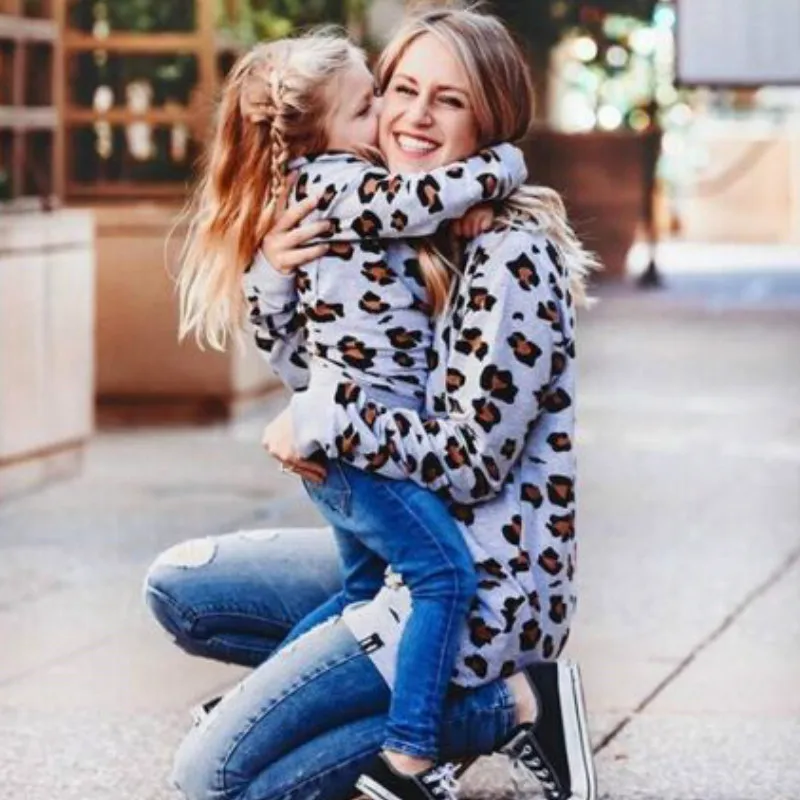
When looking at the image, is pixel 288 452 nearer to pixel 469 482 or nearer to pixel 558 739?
pixel 469 482

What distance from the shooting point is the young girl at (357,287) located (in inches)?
185

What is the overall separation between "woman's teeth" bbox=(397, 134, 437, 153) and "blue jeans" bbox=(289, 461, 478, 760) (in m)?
0.58

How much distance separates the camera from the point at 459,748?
4.84 metres

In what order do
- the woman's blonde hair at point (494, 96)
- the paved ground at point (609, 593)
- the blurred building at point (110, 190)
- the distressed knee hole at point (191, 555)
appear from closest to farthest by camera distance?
the woman's blonde hair at point (494, 96) < the distressed knee hole at point (191, 555) < the paved ground at point (609, 593) < the blurred building at point (110, 190)

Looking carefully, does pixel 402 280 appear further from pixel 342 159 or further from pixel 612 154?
pixel 612 154

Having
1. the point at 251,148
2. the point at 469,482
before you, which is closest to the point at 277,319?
the point at 251,148

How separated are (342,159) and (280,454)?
542 mm

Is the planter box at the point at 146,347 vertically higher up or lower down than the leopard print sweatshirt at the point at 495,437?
lower down

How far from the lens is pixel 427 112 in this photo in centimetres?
482

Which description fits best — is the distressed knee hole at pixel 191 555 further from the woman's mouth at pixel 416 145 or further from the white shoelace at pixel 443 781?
the woman's mouth at pixel 416 145

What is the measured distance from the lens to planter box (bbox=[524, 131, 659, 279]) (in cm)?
2152

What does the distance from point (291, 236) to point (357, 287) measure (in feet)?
0.54

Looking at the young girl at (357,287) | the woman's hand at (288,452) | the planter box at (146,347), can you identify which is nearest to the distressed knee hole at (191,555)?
the young girl at (357,287)

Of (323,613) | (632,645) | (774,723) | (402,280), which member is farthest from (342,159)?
(632,645)
